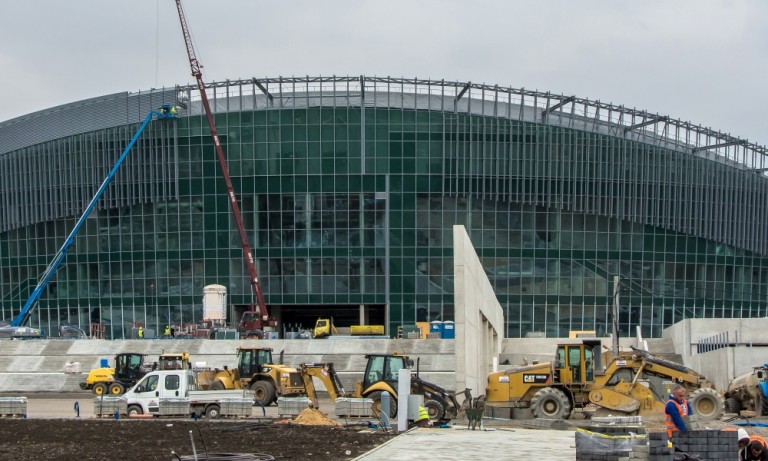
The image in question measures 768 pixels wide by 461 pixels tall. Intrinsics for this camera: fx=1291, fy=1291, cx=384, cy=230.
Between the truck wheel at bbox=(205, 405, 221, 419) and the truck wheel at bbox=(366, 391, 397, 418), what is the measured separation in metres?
4.47

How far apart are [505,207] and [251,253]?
17674 millimetres

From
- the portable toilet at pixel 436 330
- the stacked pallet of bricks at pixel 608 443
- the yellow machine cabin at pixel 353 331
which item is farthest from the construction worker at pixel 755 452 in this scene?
the yellow machine cabin at pixel 353 331

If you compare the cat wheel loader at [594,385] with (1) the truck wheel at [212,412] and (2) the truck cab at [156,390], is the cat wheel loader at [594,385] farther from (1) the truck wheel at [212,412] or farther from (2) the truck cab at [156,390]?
(2) the truck cab at [156,390]

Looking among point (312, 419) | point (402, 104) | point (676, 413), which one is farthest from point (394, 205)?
point (676, 413)

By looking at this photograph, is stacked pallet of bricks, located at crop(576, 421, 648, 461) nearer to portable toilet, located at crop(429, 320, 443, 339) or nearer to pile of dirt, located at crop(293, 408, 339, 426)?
pile of dirt, located at crop(293, 408, 339, 426)

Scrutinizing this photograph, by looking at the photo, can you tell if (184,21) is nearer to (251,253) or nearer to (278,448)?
(251,253)

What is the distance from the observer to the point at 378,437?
1169 inches

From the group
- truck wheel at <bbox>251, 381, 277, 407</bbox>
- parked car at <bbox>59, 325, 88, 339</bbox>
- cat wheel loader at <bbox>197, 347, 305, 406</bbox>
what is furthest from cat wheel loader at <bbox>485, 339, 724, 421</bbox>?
parked car at <bbox>59, 325, 88, 339</bbox>

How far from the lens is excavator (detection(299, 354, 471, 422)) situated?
123 ft

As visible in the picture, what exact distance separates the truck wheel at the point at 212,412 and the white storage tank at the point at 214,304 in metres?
47.0

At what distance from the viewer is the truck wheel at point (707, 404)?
120 feet

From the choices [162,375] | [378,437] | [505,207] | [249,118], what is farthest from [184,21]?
[378,437]

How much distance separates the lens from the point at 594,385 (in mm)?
38000

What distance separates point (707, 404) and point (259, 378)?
15.8 metres
